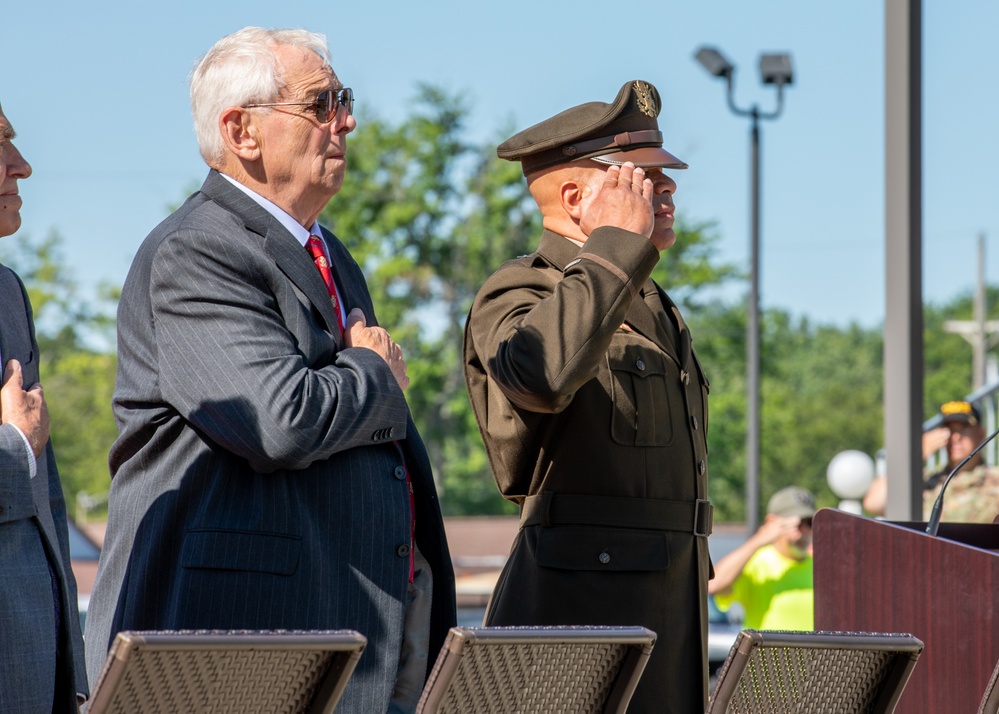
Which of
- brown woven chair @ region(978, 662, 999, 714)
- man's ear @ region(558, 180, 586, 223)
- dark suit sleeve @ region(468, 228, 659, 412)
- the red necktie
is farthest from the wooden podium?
the red necktie

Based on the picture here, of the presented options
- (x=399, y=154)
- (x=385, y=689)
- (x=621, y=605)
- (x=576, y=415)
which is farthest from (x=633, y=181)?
(x=399, y=154)

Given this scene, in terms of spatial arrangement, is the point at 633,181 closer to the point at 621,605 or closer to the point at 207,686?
the point at 621,605

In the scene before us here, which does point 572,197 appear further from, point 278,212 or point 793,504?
point 793,504

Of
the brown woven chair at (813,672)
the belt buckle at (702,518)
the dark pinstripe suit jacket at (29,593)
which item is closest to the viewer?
the brown woven chair at (813,672)

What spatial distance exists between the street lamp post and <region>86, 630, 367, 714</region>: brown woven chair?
12.5m

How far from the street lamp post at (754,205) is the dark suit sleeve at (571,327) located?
11563 mm

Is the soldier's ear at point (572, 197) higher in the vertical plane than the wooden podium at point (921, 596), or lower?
higher

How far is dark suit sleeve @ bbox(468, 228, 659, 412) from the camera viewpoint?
86.7 inches

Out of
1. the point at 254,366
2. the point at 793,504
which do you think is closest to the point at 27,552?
the point at 254,366

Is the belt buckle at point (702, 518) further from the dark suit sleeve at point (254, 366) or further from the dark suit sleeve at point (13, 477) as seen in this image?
the dark suit sleeve at point (13, 477)

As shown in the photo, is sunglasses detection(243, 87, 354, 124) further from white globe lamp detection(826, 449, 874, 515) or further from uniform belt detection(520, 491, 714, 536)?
white globe lamp detection(826, 449, 874, 515)

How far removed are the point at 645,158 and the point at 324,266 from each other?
2.16ft

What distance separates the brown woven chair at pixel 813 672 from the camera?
1.76m

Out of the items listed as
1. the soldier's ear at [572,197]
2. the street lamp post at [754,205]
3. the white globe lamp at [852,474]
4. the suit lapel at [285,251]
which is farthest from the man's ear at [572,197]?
the street lamp post at [754,205]
